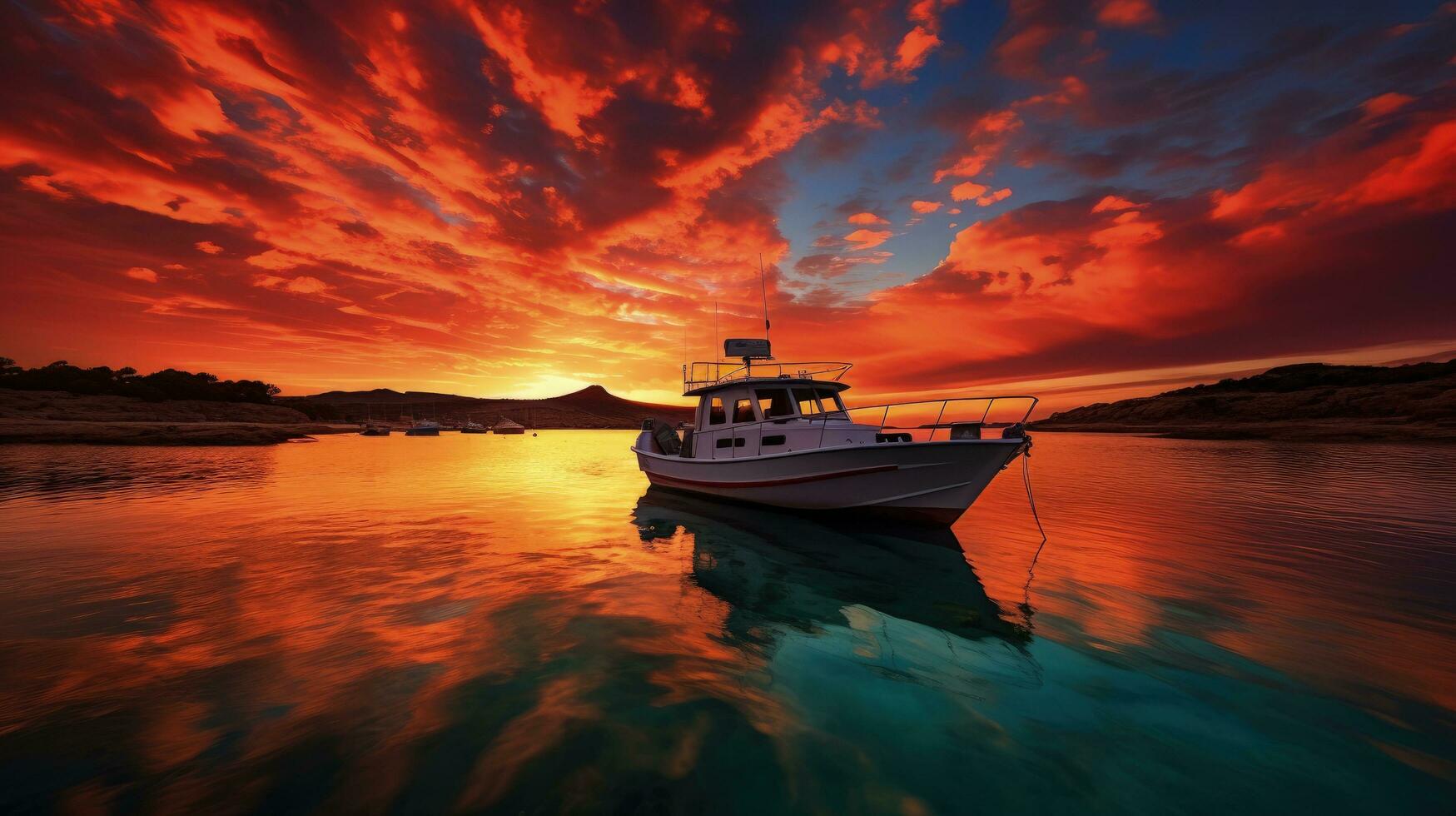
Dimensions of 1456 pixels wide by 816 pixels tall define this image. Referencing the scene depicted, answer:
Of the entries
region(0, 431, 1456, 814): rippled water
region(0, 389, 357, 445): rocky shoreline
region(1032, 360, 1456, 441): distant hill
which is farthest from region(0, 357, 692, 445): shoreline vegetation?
region(1032, 360, 1456, 441): distant hill

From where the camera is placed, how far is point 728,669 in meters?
4.59

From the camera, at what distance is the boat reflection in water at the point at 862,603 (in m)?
4.78

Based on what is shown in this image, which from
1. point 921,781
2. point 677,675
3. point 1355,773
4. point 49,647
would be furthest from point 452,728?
point 1355,773

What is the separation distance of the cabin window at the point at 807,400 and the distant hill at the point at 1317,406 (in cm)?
5166

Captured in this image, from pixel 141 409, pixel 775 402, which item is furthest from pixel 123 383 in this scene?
pixel 775 402

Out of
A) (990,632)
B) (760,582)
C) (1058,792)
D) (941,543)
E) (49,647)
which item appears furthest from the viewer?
(941,543)

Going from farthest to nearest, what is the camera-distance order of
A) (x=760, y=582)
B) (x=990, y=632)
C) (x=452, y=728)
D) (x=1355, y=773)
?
(x=760, y=582)
(x=990, y=632)
(x=452, y=728)
(x=1355, y=773)

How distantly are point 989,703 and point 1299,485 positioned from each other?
72.0 feet

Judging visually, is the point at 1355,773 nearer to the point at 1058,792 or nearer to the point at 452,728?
the point at 1058,792

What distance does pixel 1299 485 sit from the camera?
16609mm

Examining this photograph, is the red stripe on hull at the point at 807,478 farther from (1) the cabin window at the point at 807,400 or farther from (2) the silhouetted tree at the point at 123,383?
(2) the silhouetted tree at the point at 123,383

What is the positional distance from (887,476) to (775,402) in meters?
4.03

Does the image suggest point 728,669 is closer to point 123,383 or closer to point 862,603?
point 862,603

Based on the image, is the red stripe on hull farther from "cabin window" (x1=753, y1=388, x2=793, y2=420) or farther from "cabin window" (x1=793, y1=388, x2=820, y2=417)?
"cabin window" (x1=793, y1=388, x2=820, y2=417)
